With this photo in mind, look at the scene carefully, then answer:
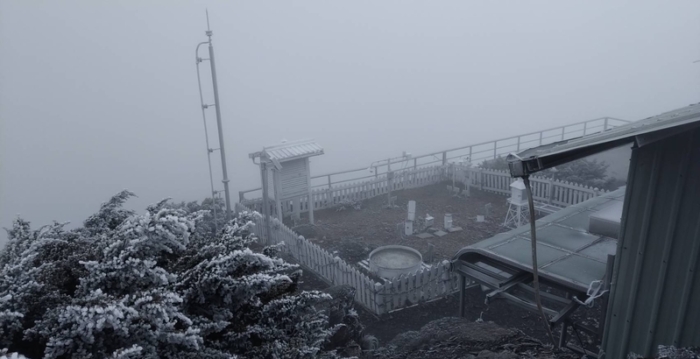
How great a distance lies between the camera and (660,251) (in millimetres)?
4430

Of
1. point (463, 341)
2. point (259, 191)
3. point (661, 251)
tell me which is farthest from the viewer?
point (259, 191)

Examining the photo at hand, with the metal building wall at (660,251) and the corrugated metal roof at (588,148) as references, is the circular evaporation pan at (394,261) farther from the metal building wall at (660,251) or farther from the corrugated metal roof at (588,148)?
the corrugated metal roof at (588,148)

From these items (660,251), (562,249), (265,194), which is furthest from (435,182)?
(660,251)

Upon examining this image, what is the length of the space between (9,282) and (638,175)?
5.27 m

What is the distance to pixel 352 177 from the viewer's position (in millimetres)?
15328

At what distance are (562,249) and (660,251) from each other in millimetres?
1949

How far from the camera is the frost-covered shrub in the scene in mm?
2863

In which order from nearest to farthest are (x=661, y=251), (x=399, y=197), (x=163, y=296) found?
(x=163, y=296) < (x=661, y=251) < (x=399, y=197)

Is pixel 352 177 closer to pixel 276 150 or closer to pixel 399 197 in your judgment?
pixel 399 197

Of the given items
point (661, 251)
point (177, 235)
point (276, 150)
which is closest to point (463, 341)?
point (661, 251)

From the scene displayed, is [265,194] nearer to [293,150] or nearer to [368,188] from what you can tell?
[293,150]

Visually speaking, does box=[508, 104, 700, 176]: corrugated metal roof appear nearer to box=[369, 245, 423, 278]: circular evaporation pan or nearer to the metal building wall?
the metal building wall

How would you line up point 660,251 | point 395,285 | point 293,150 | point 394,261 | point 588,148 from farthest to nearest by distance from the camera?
point 293,150, point 394,261, point 395,285, point 660,251, point 588,148

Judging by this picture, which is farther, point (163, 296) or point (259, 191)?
point (259, 191)
